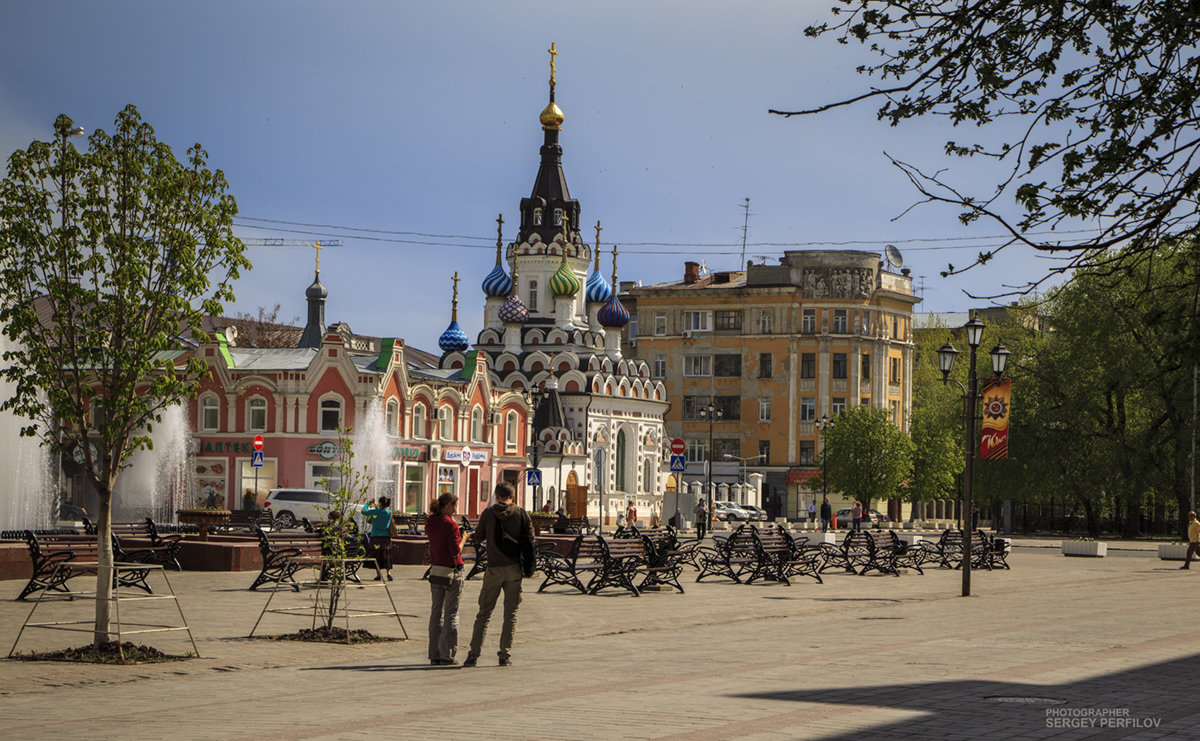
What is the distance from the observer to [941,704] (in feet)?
36.9

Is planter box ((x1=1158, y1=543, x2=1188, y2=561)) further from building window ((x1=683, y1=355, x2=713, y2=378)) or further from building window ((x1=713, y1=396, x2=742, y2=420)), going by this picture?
building window ((x1=683, y1=355, x2=713, y2=378))

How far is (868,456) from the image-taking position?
71.0 m

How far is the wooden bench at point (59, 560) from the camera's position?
65.3ft

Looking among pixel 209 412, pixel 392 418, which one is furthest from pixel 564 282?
pixel 209 412

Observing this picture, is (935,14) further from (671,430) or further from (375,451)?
(671,430)

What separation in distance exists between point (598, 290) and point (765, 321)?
1181cm

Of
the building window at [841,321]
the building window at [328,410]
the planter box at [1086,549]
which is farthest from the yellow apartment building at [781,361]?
the planter box at [1086,549]

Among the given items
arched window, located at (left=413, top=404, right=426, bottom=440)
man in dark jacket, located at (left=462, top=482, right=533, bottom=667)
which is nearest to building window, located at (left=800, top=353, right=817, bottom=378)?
arched window, located at (left=413, top=404, right=426, bottom=440)

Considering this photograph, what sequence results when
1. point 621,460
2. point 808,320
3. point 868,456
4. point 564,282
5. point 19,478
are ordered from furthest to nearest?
point 808,320
point 564,282
point 621,460
point 868,456
point 19,478

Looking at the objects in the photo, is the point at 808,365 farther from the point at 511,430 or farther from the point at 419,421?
the point at 419,421

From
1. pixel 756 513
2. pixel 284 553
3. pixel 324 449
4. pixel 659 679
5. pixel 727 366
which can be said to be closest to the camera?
pixel 659 679

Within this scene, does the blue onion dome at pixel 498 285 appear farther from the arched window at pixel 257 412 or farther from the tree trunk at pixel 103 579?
the tree trunk at pixel 103 579

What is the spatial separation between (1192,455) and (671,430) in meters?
42.2

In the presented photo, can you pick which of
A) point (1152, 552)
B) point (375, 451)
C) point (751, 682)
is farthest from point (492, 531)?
point (375, 451)
